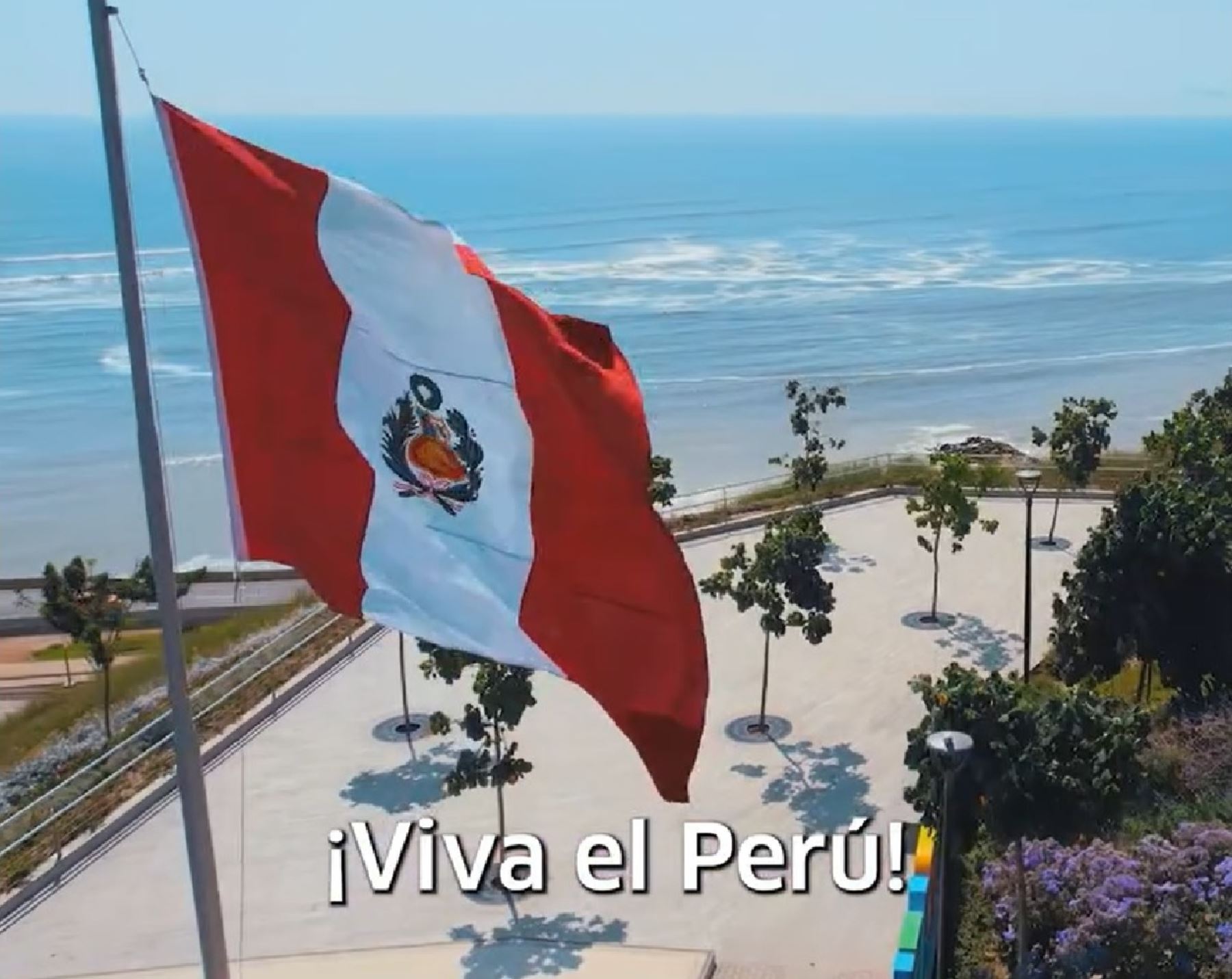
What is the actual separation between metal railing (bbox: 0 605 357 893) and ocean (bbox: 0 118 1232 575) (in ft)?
37.9

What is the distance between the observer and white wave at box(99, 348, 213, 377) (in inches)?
2191

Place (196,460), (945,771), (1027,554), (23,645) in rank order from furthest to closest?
(196,460) < (23,645) < (1027,554) < (945,771)

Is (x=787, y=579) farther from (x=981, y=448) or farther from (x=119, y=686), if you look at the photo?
(x=981, y=448)

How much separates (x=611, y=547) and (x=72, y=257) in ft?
304

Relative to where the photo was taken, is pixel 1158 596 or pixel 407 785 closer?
pixel 1158 596

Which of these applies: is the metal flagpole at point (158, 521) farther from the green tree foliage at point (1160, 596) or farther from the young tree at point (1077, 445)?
the young tree at point (1077, 445)

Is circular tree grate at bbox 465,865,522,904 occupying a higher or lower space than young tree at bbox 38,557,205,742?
lower

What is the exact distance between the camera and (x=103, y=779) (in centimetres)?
1820

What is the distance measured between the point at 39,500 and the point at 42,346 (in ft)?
78.8

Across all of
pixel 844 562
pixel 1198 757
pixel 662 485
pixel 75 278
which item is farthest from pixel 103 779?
pixel 75 278

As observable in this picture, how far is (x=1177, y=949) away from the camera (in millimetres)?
12320

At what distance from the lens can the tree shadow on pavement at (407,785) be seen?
57.9ft

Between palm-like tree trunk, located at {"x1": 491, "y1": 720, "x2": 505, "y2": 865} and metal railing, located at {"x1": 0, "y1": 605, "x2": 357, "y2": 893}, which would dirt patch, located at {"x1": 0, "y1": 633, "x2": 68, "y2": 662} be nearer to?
metal railing, located at {"x1": 0, "y1": 605, "x2": 357, "y2": 893}

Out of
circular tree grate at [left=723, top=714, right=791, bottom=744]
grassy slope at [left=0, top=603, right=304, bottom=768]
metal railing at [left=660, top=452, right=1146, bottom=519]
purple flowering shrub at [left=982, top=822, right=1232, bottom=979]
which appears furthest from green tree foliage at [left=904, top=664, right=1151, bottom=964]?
metal railing at [left=660, top=452, right=1146, bottom=519]
